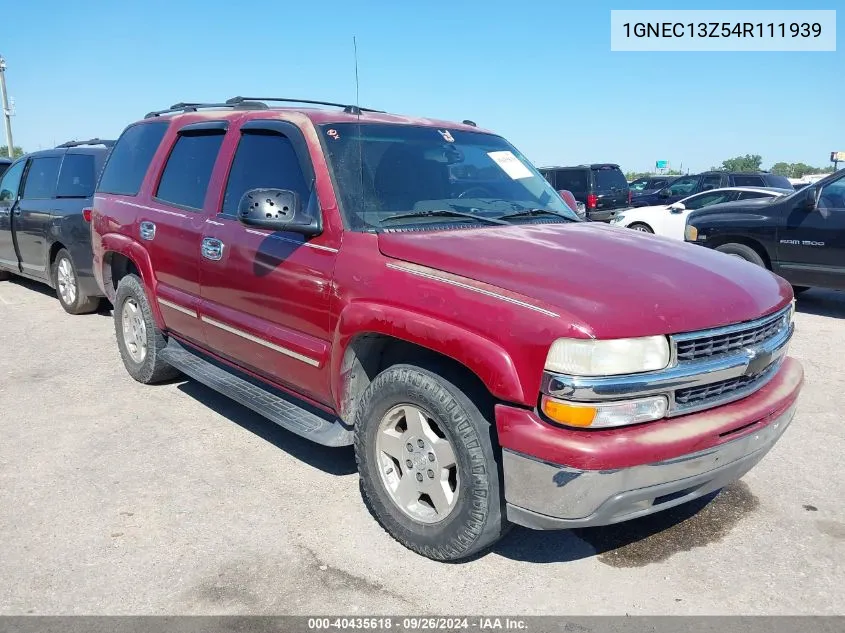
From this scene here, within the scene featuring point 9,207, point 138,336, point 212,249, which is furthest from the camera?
point 9,207

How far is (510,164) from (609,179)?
1408 centimetres

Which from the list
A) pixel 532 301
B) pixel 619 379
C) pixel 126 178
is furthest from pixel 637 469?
pixel 126 178

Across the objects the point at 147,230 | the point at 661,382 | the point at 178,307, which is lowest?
the point at 661,382

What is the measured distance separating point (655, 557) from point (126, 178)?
4.65 metres

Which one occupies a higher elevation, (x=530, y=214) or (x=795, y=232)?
(x=530, y=214)

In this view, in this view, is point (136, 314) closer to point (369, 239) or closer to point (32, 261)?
point (369, 239)

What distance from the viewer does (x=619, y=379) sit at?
2537 mm

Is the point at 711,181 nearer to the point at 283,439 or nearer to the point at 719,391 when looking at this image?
the point at 283,439

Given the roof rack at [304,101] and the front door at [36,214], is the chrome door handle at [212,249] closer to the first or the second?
the roof rack at [304,101]

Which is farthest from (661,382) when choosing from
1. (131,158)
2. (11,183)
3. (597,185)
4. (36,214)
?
(597,185)

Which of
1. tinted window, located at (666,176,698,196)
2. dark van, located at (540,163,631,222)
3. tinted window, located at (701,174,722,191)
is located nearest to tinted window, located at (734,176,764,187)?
tinted window, located at (701,174,722,191)

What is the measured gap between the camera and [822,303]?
9.05 meters

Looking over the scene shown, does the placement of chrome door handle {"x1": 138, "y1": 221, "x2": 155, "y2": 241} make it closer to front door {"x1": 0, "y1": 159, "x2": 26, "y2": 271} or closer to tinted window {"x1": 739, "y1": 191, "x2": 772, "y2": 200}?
front door {"x1": 0, "y1": 159, "x2": 26, "y2": 271}

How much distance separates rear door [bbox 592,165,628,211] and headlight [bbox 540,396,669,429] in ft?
50.1
